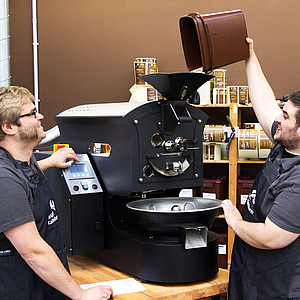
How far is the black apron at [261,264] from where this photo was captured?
4.73ft

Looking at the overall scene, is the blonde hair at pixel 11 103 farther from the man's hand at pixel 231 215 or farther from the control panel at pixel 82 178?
the man's hand at pixel 231 215

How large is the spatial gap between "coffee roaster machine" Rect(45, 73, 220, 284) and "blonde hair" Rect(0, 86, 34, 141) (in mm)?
365

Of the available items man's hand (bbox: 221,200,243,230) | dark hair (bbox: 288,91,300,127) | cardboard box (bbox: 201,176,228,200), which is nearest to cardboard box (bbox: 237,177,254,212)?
cardboard box (bbox: 201,176,228,200)

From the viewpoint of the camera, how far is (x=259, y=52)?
397cm

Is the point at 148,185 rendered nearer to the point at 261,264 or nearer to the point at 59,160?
the point at 59,160

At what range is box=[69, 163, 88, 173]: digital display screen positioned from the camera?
1.77 meters

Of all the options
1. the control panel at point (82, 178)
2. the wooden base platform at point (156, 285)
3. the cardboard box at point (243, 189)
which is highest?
the control panel at point (82, 178)

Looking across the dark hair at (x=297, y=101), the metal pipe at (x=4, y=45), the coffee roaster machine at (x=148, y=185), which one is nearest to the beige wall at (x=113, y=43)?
the metal pipe at (x=4, y=45)

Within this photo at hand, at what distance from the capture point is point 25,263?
1.34 m

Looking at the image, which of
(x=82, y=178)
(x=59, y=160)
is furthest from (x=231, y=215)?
(x=59, y=160)

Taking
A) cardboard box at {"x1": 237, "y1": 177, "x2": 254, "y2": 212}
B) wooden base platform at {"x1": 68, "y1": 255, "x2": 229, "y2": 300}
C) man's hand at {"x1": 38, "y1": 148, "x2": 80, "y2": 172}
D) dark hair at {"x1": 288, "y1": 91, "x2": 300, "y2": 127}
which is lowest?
cardboard box at {"x1": 237, "y1": 177, "x2": 254, "y2": 212}

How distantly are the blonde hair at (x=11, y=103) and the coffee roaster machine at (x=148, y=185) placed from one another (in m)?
0.36

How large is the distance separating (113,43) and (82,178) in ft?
8.86

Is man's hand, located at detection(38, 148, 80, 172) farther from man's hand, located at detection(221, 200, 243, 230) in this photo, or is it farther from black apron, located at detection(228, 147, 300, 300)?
black apron, located at detection(228, 147, 300, 300)
